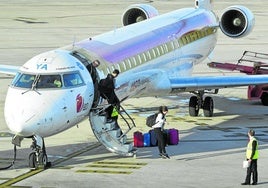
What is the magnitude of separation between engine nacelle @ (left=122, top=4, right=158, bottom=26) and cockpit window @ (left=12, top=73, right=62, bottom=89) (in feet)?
46.6

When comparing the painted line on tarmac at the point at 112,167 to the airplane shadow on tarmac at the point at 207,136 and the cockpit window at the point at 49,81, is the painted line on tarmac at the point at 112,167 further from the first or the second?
the cockpit window at the point at 49,81

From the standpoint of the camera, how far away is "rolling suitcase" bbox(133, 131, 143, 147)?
24.1 m

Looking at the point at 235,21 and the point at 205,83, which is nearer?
the point at 205,83

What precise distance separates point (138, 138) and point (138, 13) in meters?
12.7

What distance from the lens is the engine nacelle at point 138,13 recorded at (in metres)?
35.5

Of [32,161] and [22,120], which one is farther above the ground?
[22,120]

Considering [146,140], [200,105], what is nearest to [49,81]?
[146,140]

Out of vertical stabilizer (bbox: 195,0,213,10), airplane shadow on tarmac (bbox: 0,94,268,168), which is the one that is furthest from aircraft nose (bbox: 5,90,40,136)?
vertical stabilizer (bbox: 195,0,213,10)

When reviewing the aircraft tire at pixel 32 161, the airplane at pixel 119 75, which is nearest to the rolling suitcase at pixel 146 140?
the airplane at pixel 119 75

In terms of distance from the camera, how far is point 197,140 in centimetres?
2558

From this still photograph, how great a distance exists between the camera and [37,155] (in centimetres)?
2147

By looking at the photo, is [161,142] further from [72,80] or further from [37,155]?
[37,155]

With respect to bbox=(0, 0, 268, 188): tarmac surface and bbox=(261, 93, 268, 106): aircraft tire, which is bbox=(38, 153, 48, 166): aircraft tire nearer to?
bbox=(0, 0, 268, 188): tarmac surface

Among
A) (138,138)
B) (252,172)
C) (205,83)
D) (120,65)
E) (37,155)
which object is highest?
(120,65)
